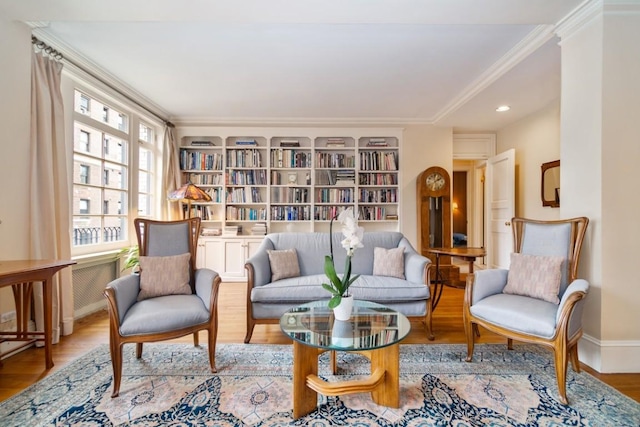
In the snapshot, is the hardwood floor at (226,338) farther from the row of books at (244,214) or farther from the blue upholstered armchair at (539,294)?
the row of books at (244,214)

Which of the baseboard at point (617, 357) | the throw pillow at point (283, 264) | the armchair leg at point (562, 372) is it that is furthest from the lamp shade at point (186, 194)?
the baseboard at point (617, 357)

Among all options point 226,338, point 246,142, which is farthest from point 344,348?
point 246,142

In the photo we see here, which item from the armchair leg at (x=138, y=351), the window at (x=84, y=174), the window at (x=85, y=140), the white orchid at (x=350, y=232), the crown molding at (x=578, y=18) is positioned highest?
the crown molding at (x=578, y=18)

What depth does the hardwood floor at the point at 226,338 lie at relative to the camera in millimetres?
1863

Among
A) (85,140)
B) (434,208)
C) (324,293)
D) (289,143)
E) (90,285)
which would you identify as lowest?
(90,285)

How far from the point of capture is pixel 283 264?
9.16 ft

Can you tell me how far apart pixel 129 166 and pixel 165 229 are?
2.07m

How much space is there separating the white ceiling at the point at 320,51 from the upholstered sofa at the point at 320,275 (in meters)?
1.80

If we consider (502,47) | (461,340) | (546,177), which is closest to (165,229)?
(461,340)

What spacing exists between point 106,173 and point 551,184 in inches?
221

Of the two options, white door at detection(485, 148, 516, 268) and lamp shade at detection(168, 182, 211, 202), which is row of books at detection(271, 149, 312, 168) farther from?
white door at detection(485, 148, 516, 268)

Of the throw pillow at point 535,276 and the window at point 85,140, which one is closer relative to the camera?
the throw pillow at point 535,276

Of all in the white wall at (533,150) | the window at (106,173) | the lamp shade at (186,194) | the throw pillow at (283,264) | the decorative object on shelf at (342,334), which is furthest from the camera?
the lamp shade at (186,194)

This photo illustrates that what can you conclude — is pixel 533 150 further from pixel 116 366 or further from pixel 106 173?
pixel 106 173
